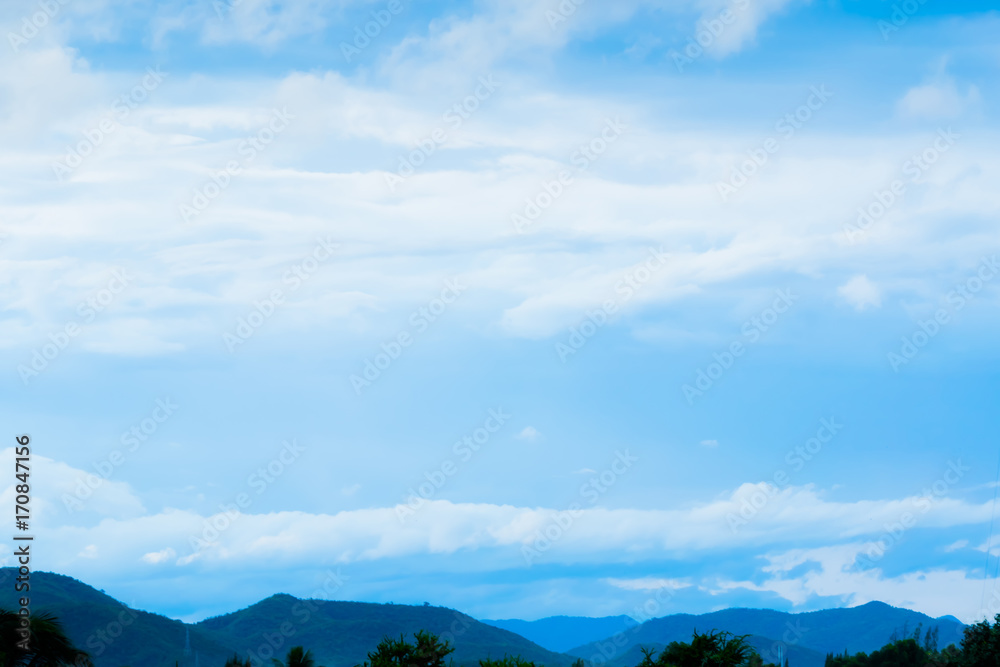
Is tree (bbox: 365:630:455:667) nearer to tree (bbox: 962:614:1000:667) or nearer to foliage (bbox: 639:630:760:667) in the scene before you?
foliage (bbox: 639:630:760:667)

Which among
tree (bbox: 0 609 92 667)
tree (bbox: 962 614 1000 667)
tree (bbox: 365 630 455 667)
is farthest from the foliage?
tree (bbox: 0 609 92 667)

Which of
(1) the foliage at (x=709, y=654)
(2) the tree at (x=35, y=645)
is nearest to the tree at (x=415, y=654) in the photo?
(1) the foliage at (x=709, y=654)

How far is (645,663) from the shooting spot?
52.7 meters

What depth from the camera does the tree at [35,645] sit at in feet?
91.2

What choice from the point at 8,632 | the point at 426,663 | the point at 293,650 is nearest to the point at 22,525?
the point at 8,632

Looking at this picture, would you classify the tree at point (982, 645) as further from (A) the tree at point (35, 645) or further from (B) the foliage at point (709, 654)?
(A) the tree at point (35, 645)

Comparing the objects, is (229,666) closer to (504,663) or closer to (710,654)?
(504,663)

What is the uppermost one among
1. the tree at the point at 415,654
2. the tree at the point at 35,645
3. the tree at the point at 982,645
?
the tree at the point at 982,645

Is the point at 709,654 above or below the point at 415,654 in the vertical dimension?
above

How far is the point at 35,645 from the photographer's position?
2812 cm

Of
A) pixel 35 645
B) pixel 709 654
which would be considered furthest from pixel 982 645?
pixel 35 645

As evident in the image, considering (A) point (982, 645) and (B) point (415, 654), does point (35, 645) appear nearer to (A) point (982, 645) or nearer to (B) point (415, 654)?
(B) point (415, 654)

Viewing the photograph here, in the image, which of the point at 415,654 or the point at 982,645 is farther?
the point at 982,645

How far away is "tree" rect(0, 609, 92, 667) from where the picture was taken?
2781 cm
